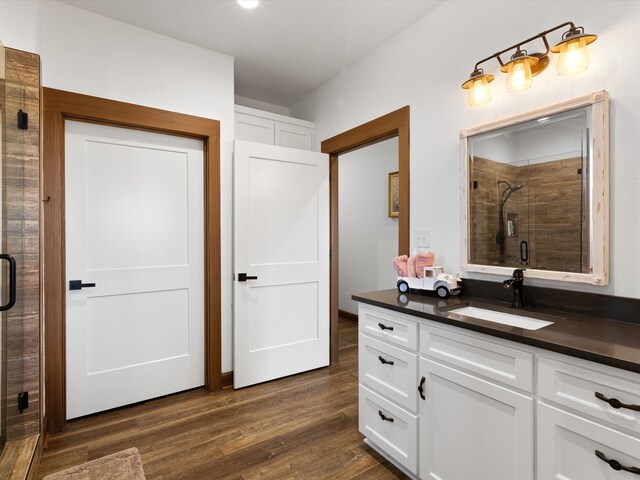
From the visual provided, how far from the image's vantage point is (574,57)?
4.74 ft

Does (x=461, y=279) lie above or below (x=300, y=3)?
below

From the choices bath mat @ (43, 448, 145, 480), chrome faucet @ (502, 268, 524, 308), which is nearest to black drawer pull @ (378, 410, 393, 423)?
chrome faucet @ (502, 268, 524, 308)

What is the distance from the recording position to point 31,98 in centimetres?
191

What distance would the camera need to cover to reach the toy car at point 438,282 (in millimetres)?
1931

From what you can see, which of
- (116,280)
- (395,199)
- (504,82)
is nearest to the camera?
(504,82)

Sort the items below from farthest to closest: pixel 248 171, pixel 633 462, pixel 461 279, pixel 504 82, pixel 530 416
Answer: pixel 248 171, pixel 461 279, pixel 504 82, pixel 530 416, pixel 633 462

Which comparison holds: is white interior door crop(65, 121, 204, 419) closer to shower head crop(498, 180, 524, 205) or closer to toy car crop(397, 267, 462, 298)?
toy car crop(397, 267, 462, 298)

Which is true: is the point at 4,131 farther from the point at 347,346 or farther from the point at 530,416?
the point at 347,346

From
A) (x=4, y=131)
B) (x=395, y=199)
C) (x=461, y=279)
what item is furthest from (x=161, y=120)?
(x=395, y=199)

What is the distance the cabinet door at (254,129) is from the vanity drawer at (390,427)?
89.7 inches

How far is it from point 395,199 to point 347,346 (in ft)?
5.98

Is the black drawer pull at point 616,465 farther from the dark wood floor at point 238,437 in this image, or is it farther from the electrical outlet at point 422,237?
the electrical outlet at point 422,237

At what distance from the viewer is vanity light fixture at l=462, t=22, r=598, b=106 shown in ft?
4.70

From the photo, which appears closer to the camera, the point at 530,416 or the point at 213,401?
the point at 530,416
